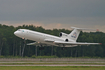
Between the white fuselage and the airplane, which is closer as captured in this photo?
the white fuselage

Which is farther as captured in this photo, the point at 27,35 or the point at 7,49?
the point at 7,49

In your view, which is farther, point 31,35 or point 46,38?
point 46,38

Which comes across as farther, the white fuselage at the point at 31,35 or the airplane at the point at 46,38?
Answer: the airplane at the point at 46,38

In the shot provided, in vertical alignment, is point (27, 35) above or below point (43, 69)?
above

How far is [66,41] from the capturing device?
74188 mm

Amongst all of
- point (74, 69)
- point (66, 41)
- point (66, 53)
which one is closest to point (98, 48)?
point (66, 53)

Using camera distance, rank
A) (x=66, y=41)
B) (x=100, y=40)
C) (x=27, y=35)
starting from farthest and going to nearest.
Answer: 1. (x=100, y=40)
2. (x=66, y=41)
3. (x=27, y=35)

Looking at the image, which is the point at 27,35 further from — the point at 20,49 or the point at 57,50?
the point at 57,50

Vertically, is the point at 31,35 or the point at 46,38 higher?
the point at 31,35

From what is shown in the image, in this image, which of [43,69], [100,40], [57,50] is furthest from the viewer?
[100,40]

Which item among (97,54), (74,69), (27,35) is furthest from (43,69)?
(97,54)

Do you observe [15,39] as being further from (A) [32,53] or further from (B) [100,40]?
(B) [100,40]

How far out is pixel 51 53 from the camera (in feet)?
358

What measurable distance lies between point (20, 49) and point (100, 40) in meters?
36.5
